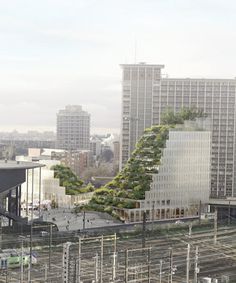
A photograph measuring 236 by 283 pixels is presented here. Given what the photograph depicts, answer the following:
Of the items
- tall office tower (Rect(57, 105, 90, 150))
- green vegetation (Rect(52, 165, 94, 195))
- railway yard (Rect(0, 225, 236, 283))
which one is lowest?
railway yard (Rect(0, 225, 236, 283))

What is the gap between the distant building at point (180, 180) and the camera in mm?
53969

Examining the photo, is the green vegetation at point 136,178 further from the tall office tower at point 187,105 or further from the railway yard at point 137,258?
the tall office tower at point 187,105

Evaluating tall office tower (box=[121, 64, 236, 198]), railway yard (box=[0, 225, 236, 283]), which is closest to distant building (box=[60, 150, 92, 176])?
tall office tower (box=[121, 64, 236, 198])

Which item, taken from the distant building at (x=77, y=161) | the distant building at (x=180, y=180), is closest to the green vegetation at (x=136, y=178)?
the distant building at (x=180, y=180)

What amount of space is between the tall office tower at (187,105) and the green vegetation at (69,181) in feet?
56.8

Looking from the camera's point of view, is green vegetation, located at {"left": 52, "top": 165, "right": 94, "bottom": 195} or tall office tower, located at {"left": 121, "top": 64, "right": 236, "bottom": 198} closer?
green vegetation, located at {"left": 52, "top": 165, "right": 94, "bottom": 195}

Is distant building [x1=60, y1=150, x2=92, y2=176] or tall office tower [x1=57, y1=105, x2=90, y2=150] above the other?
tall office tower [x1=57, y1=105, x2=90, y2=150]

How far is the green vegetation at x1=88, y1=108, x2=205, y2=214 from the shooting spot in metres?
53.0

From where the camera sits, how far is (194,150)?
5966 centimetres

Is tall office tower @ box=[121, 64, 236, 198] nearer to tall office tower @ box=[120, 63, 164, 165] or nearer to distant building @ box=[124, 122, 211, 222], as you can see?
tall office tower @ box=[120, 63, 164, 165]

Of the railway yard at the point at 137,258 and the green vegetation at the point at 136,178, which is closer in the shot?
the railway yard at the point at 137,258

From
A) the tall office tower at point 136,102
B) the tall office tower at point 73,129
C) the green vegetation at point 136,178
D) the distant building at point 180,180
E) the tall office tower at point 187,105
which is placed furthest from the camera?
the tall office tower at point 73,129

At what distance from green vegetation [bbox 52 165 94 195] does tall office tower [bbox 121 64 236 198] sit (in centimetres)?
1731

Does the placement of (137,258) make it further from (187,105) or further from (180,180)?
(187,105)
